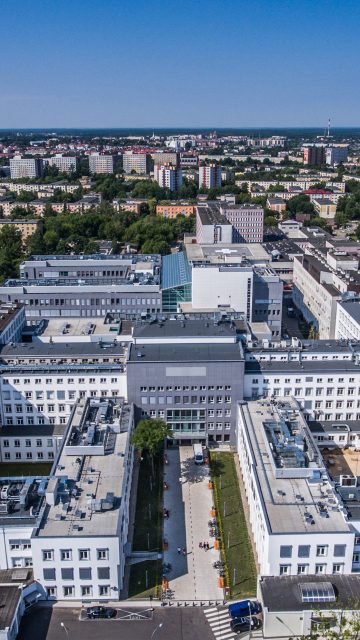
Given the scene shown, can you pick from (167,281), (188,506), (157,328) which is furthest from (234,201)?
(188,506)

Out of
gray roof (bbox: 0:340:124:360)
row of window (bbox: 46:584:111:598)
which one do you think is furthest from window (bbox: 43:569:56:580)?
gray roof (bbox: 0:340:124:360)

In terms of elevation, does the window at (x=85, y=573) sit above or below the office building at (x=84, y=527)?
below

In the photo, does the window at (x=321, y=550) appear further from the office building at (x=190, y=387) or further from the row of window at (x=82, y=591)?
the office building at (x=190, y=387)

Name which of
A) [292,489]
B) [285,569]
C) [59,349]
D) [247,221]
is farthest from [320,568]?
[247,221]

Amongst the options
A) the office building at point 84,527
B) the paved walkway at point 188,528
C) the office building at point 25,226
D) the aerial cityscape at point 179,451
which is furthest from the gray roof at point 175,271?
the office building at point 25,226

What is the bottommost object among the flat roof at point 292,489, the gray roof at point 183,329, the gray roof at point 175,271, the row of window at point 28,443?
the row of window at point 28,443
